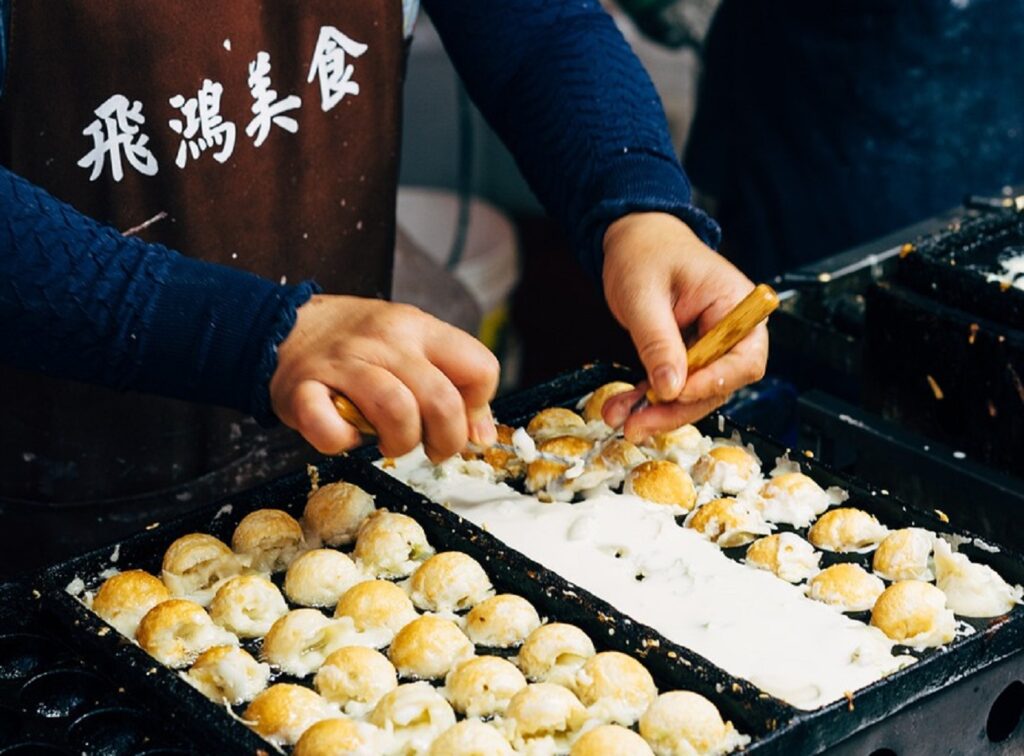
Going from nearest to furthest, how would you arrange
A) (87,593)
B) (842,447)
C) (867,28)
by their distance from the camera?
(87,593) → (842,447) → (867,28)

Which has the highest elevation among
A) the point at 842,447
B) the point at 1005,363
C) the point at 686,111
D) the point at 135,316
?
the point at 135,316

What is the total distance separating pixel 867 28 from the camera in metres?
3.83

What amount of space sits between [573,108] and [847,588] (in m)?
1.01

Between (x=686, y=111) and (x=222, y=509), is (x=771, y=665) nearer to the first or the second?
(x=222, y=509)

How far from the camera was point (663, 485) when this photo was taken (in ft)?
7.16

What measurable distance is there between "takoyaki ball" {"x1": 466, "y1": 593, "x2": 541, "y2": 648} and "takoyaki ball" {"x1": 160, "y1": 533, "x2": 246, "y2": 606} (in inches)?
13.9

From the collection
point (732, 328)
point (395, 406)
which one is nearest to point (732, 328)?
point (732, 328)

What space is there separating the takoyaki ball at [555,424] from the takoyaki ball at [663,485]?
6.1 inches

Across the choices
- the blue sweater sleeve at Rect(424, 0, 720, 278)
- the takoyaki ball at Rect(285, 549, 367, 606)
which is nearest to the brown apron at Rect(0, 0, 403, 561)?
the blue sweater sleeve at Rect(424, 0, 720, 278)

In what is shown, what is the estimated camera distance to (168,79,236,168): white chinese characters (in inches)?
94.0

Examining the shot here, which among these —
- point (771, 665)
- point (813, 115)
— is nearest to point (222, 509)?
point (771, 665)

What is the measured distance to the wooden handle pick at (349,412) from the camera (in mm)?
1815

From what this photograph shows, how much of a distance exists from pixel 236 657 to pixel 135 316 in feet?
1.40

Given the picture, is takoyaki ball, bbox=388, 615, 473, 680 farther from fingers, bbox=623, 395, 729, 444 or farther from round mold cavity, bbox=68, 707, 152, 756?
fingers, bbox=623, 395, 729, 444
